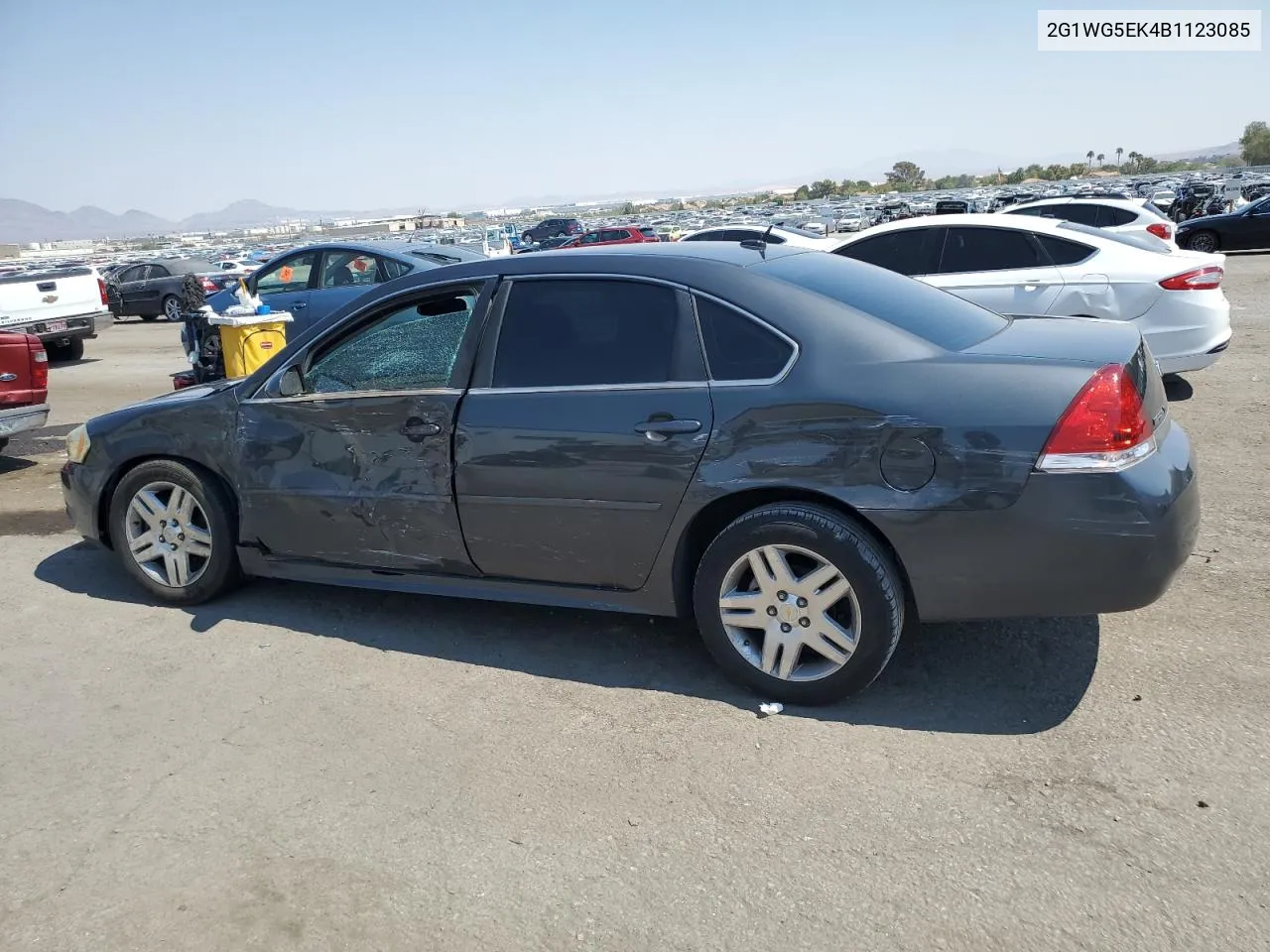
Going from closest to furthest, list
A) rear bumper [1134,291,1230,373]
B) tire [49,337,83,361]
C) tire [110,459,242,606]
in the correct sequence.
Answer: tire [110,459,242,606] < rear bumper [1134,291,1230,373] < tire [49,337,83,361]

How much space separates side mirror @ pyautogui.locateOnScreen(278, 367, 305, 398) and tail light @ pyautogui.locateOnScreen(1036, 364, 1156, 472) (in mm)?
3191

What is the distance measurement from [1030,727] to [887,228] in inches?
259

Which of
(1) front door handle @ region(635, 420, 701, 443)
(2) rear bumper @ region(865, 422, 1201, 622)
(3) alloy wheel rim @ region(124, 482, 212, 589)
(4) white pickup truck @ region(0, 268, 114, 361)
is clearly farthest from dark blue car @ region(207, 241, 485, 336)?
(2) rear bumper @ region(865, 422, 1201, 622)

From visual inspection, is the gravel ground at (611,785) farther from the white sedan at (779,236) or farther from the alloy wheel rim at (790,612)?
the white sedan at (779,236)

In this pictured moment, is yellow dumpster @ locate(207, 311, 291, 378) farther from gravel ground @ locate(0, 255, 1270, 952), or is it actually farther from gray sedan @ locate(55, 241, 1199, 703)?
gravel ground @ locate(0, 255, 1270, 952)

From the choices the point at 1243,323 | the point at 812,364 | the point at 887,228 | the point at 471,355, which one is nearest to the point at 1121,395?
the point at 812,364

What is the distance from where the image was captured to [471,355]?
4344mm

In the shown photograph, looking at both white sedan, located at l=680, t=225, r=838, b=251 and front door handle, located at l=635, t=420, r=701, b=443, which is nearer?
front door handle, located at l=635, t=420, r=701, b=443

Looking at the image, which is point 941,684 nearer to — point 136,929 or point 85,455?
point 136,929

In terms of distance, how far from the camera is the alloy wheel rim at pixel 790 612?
3.68m

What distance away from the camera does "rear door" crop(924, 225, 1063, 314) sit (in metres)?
8.45

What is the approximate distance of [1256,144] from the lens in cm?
11706

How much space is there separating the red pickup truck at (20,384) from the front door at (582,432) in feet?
17.9

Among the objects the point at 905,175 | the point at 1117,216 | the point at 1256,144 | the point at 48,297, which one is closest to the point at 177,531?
the point at 48,297
